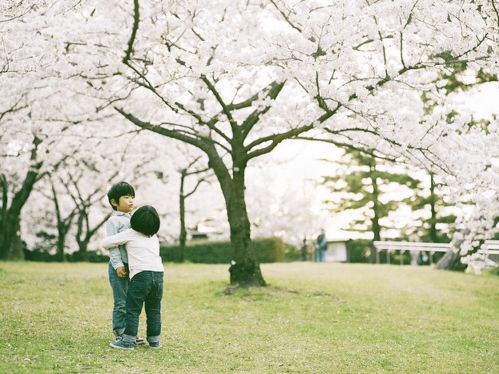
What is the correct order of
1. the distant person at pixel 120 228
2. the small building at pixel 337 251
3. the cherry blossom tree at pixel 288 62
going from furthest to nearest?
1. the small building at pixel 337 251
2. the cherry blossom tree at pixel 288 62
3. the distant person at pixel 120 228

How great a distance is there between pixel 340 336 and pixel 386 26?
4218 millimetres

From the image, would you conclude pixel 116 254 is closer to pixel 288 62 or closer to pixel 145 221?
pixel 145 221

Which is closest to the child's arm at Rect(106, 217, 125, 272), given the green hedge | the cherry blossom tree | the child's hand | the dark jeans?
the child's hand

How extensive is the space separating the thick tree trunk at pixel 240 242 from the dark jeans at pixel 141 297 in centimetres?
514

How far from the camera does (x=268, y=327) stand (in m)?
7.71

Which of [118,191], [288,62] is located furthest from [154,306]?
[288,62]

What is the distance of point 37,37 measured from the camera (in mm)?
9070

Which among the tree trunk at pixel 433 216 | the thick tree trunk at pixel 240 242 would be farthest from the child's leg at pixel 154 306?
the tree trunk at pixel 433 216

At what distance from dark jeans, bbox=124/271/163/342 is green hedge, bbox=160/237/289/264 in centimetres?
1663

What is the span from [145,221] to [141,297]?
0.70 metres

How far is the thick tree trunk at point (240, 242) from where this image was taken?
432 inches

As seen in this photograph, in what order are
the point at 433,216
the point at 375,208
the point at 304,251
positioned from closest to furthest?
the point at 433,216, the point at 375,208, the point at 304,251

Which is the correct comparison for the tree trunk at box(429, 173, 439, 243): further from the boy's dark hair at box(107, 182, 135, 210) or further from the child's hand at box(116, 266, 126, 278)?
the child's hand at box(116, 266, 126, 278)

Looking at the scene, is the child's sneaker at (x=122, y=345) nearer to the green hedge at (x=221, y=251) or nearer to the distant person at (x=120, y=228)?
the distant person at (x=120, y=228)
